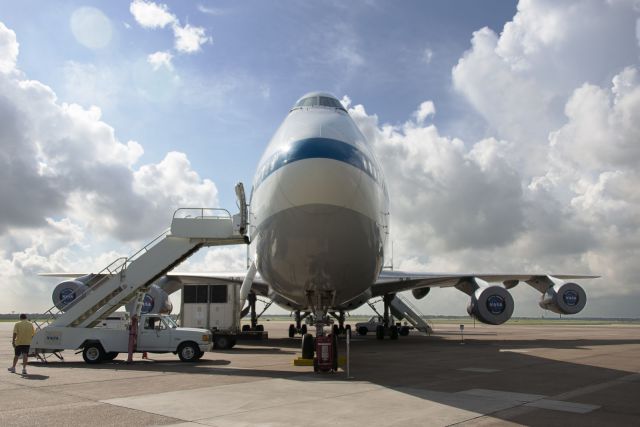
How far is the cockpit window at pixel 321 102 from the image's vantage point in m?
14.4

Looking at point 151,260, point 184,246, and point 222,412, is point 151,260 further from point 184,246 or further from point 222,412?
point 222,412

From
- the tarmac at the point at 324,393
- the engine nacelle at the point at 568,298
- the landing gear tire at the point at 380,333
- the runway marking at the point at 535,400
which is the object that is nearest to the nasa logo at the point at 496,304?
the engine nacelle at the point at 568,298

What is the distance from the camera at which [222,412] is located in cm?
700

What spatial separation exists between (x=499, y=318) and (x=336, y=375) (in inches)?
470

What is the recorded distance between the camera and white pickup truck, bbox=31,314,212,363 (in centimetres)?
1341

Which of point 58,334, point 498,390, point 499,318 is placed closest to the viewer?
point 498,390

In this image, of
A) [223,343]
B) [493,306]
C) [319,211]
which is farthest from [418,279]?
[319,211]

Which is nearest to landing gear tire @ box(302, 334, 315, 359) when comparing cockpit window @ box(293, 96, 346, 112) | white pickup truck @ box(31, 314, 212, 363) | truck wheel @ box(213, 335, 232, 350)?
white pickup truck @ box(31, 314, 212, 363)

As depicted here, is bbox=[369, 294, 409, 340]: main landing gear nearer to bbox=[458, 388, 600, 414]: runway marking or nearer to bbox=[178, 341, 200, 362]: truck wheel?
bbox=[178, 341, 200, 362]: truck wheel

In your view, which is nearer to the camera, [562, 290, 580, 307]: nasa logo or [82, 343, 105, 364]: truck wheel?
[82, 343, 105, 364]: truck wheel

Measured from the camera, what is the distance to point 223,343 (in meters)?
19.5

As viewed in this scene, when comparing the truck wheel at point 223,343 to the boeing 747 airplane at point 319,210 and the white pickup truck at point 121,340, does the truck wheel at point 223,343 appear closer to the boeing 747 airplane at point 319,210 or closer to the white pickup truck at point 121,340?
the white pickup truck at point 121,340

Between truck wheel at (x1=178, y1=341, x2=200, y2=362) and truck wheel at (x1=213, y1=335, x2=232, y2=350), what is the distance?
566cm

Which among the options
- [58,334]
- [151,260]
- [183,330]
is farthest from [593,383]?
[58,334]
